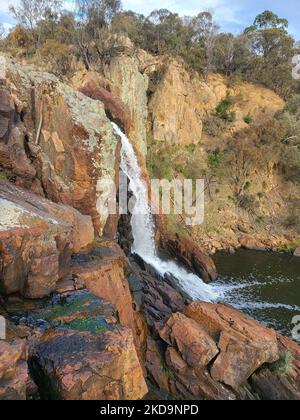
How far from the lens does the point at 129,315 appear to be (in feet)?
32.0

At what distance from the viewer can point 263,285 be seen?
17.4 metres

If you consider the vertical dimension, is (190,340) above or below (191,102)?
below

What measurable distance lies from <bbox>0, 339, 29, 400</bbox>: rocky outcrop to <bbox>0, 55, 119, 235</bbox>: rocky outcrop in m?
6.52

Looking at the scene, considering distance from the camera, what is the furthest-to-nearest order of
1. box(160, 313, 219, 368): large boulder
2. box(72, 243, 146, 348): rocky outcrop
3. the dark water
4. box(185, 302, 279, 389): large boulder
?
the dark water < box(72, 243, 146, 348): rocky outcrop < box(160, 313, 219, 368): large boulder < box(185, 302, 279, 389): large boulder

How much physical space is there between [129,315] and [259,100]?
29.3 m

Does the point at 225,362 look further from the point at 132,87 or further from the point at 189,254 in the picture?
the point at 132,87

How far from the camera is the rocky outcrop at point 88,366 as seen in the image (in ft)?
17.4

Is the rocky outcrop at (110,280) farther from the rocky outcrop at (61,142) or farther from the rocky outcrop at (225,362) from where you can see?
the rocky outcrop at (61,142)

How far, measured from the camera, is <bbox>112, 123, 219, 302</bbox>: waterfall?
55.2 ft

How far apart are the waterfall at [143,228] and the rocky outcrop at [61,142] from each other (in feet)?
13.6

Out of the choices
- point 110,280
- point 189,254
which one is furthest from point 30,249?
point 189,254

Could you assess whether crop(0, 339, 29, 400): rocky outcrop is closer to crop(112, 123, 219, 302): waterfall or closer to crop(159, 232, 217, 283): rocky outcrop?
crop(112, 123, 219, 302): waterfall

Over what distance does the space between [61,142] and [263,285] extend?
494 inches

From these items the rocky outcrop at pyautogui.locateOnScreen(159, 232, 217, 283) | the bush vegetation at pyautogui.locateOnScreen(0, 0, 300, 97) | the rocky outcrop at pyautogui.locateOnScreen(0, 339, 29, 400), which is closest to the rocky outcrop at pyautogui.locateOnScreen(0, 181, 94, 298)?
the rocky outcrop at pyautogui.locateOnScreen(0, 339, 29, 400)
